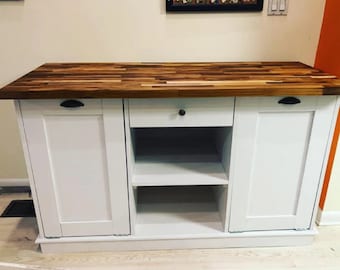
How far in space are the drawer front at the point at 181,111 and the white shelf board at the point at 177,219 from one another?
0.64 m

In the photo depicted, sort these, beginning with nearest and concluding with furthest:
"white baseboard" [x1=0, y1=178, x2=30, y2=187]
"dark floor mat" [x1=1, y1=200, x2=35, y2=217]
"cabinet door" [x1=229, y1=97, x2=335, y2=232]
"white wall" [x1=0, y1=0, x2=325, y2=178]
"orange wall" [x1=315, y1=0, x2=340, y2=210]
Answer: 1. "cabinet door" [x1=229, y1=97, x2=335, y2=232]
2. "orange wall" [x1=315, y1=0, x2=340, y2=210]
3. "white wall" [x1=0, y1=0, x2=325, y2=178]
4. "dark floor mat" [x1=1, y1=200, x2=35, y2=217]
5. "white baseboard" [x1=0, y1=178, x2=30, y2=187]

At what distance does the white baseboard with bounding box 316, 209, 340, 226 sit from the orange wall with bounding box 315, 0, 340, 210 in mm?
44

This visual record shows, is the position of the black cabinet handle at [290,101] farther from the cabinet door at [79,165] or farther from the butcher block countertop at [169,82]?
the cabinet door at [79,165]

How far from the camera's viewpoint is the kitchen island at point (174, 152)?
136 cm

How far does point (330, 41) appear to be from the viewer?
1739 millimetres

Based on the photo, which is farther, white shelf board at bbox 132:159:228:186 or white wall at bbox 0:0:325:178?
white wall at bbox 0:0:325:178

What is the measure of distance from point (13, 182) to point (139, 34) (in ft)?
4.54

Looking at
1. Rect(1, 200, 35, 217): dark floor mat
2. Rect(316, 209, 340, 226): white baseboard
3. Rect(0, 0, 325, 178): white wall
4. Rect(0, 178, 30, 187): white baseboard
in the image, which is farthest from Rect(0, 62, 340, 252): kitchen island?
Rect(0, 178, 30, 187): white baseboard

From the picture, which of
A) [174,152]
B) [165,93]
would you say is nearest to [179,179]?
[174,152]

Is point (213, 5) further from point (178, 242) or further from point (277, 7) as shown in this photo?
point (178, 242)

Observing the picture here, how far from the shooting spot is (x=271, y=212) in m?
1.63

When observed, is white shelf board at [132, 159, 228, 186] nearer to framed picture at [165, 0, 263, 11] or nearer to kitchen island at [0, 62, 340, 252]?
kitchen island at [0, 62, 340, 252]

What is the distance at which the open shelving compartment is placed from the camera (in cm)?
159

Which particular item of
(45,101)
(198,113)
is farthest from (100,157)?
(198,113)
